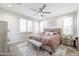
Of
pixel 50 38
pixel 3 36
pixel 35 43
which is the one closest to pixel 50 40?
pixel 50 38

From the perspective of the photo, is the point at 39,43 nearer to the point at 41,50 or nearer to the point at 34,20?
the point at 41,50

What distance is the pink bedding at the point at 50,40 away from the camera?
1847 millimetres

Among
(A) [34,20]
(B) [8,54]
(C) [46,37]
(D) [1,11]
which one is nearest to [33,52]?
(C) [46,37]

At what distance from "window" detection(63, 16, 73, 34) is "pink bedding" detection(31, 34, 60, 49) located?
252mm

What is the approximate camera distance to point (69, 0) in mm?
1805

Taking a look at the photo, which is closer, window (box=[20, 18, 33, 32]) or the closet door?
the closet door

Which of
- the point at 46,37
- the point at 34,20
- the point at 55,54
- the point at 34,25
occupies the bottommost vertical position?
the point at 55,54

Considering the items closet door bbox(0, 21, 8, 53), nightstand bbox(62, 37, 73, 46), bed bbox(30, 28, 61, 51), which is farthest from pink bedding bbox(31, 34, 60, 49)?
closet door bbox(0, 21, 8, 53)

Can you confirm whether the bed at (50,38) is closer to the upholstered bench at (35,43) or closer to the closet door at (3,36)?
the upholstered bench at (35,43)

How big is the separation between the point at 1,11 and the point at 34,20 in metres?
0.85

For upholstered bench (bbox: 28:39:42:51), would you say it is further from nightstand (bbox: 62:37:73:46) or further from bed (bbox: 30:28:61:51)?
nightstand (bbox: 62:37:73:46)

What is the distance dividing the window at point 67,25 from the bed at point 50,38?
0.58 ft

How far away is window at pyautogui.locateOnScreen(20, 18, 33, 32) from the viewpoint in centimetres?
195

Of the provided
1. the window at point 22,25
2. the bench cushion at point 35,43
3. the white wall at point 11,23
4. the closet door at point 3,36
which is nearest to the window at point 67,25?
the bench cushion at point 35,43
